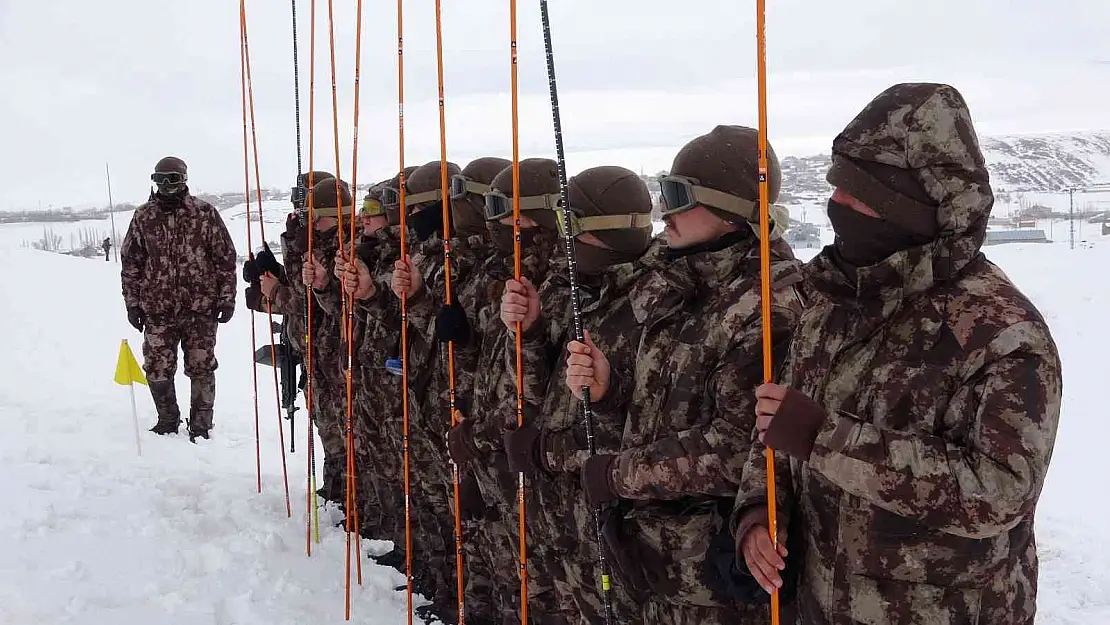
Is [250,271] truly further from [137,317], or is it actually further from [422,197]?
[422,197]

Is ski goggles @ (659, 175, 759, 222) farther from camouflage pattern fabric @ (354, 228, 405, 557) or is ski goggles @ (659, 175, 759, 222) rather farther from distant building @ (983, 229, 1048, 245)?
distant building @ (983, 229, 1048, 245)

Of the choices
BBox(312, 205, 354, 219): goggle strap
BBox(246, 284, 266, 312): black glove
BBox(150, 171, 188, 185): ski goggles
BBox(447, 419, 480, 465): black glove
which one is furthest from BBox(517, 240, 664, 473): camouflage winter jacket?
BBox(150, 171, 188, 185): ski goggles

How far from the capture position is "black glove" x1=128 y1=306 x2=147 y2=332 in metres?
7.97

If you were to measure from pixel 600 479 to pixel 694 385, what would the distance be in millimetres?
405

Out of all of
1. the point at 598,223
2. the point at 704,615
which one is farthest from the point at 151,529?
the point at 704,615

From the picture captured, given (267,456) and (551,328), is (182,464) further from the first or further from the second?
(551,328)

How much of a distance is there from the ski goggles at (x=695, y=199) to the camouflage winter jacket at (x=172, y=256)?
611 cm

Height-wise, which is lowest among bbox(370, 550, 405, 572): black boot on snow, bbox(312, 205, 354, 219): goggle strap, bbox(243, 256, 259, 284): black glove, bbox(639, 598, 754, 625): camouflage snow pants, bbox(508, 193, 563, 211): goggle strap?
bbox(370, 550, 405, 572): black boot on snow

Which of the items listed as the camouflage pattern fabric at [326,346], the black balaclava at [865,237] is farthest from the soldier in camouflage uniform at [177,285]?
the black balaclava at [865,237]

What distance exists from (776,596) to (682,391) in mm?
684

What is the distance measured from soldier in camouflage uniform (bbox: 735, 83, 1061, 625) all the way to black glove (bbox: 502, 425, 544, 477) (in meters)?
1.29

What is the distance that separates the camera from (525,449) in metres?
3.40

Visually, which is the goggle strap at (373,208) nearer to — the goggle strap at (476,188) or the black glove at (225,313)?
the goggle strap at (476,188)

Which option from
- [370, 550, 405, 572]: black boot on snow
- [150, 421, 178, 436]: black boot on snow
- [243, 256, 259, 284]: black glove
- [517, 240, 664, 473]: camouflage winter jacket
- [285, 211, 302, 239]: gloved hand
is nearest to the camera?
[517, 240, 664, 473]: camouflage winter jacket
